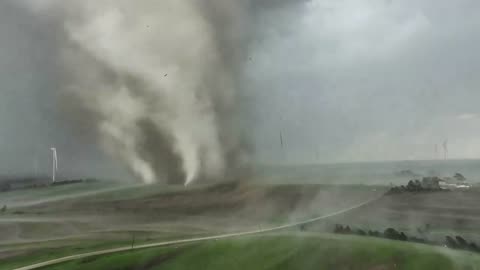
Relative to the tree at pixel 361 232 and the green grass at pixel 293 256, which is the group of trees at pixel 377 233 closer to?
the tree at pixel 361 232

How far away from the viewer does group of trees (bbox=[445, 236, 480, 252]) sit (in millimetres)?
7410

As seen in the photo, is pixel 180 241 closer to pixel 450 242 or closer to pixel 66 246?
pixel 66 246

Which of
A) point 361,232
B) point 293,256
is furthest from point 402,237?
point 293,256

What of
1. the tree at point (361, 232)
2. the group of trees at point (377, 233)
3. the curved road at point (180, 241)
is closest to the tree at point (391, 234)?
the group of trees at point (377, 233)

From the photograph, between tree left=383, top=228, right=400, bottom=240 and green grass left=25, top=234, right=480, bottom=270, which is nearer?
green grass left=25, top=234, right=480, bottom=270

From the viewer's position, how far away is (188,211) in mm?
8305

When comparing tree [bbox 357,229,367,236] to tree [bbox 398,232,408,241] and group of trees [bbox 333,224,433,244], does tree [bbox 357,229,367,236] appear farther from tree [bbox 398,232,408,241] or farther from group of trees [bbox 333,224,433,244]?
tree [bbox 398,232,408,241]

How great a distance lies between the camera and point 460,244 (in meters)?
7.45

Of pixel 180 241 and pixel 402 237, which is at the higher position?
pixel 180 241

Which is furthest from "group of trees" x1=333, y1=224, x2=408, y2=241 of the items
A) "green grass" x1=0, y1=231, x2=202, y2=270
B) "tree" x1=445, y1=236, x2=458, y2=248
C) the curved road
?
"green grass" x1=0, y1=231, x2=202, y2=270

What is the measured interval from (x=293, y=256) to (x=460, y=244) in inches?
112

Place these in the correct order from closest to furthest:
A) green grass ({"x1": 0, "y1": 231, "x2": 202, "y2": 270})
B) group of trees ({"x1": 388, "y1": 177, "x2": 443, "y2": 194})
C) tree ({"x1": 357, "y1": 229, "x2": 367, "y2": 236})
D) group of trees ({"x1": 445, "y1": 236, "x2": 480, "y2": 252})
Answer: group of trees ({"x1": 445, "y1": 236, "x2": 480, "y2": 252}) → green grass ({"x1": 0, "y1": 231, "x2": 202, "y2": 270}) → tree ({"x1": 357, "y1": 229, "x2": 367, "y2": 236}) → group of trees ({"x1": 388, "y1": 177, "x2": 443, "y2": 194})

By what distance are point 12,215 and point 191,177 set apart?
11.6ft

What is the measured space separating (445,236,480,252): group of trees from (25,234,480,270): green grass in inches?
5.2
